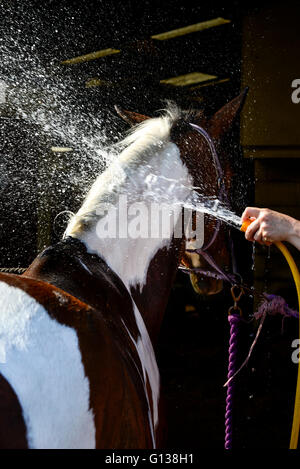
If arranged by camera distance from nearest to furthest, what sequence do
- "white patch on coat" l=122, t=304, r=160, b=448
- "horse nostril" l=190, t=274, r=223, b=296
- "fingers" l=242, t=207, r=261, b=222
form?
"white patch on coat" l=122, t=304, r=160, b=448 < "fingers" l=242, t=207, r=261, b=222 < "horse nostril" l=190, t=274, r=223, b=296

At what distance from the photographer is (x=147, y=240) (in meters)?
1.36

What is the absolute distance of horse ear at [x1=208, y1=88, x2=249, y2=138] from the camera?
5.02ft

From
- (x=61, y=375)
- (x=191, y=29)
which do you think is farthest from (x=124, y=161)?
(x=191, y=29)

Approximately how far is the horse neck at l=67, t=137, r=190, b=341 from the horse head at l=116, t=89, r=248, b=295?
0.05 metres

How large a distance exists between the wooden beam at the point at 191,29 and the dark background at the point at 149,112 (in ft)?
0.25

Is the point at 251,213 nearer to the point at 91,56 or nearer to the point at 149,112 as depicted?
the point at 91,56

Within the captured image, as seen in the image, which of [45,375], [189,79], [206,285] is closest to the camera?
[45,375]

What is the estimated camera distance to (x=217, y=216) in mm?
1490

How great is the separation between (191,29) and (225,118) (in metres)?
3.22

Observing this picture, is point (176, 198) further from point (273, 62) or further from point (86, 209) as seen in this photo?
point (273, 62)

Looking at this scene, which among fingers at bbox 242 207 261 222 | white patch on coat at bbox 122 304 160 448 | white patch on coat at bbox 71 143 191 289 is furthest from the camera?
fingers at bbox 242 207 261 222

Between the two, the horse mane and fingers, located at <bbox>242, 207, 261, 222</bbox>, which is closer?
the horse mane

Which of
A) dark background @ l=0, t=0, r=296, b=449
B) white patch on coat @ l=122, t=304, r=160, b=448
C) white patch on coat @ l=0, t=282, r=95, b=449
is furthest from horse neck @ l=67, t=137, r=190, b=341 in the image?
white patch on coat @ l=0, t=282, r=95, b=449

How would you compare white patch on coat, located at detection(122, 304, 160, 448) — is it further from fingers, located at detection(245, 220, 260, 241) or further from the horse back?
fingers, located at detection(245, 220, 260, 241)
